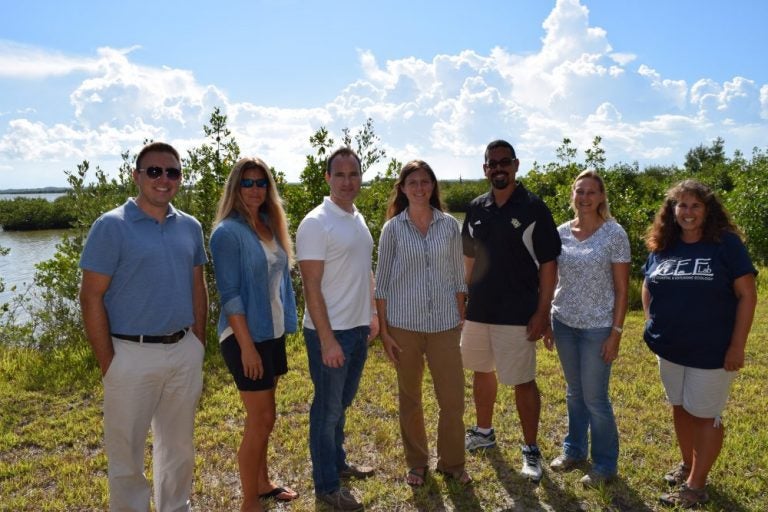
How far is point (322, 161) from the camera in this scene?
8.73 m

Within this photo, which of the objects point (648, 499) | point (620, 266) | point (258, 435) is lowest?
point (648, 499)

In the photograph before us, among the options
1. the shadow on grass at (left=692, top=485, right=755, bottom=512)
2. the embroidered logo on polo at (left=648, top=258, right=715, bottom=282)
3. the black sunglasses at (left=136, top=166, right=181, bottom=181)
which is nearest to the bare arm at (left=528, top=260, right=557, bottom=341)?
the embroidered logo on polo at (left=648, top=258, right=715, bottom=282)

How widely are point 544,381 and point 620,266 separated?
2.74 meters

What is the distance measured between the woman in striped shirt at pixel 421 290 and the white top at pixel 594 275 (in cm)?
76

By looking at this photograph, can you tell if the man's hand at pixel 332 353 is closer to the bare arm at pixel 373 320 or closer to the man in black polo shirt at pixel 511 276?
the bare arm at pixel 373 320

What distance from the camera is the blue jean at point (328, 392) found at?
11.1ft

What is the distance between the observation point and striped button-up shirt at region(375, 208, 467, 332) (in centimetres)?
358

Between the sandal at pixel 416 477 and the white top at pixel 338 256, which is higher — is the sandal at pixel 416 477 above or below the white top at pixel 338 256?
below

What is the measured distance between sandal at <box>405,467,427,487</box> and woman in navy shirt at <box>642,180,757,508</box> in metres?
1.56

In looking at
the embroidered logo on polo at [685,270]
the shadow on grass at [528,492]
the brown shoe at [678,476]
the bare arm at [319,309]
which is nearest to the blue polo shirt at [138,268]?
the bare arm at [319,309]

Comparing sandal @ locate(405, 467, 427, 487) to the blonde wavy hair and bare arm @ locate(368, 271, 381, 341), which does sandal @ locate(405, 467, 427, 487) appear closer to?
bare arm @ locate(368, 271, 381, 341)

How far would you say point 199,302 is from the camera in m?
3.24

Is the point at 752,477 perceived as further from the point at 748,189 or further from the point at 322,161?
the point at 748,189

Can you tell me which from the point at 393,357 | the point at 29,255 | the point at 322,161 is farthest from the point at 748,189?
the point at 29,255
